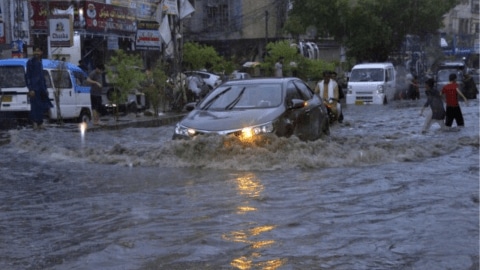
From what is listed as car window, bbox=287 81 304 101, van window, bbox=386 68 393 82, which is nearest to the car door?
car window, bbox=287 81 304 101

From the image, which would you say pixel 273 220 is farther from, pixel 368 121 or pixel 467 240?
pixel 368 121

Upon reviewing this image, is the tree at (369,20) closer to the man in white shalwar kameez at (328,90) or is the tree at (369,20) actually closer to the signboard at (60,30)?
the signboard at (60,30)

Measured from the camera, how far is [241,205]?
9125mm

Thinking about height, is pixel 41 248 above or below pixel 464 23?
below

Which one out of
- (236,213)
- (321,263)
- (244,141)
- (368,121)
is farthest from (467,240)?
(368,121)

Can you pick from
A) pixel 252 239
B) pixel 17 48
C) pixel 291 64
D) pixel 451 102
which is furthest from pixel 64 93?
pixel 291 64

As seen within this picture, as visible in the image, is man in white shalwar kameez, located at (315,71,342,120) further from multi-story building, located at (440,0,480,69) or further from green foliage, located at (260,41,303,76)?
multi-story building, located at (440,0,480,69)

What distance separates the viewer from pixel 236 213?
8656mm

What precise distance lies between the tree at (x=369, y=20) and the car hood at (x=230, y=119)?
34094mm

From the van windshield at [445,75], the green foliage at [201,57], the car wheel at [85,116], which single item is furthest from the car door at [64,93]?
the van windshield at [445,75]

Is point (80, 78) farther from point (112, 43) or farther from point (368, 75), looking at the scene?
point (368, 75)

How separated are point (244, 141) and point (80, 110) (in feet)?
33.9

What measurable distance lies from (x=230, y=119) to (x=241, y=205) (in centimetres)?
382

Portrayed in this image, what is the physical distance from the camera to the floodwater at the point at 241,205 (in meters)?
6.86
